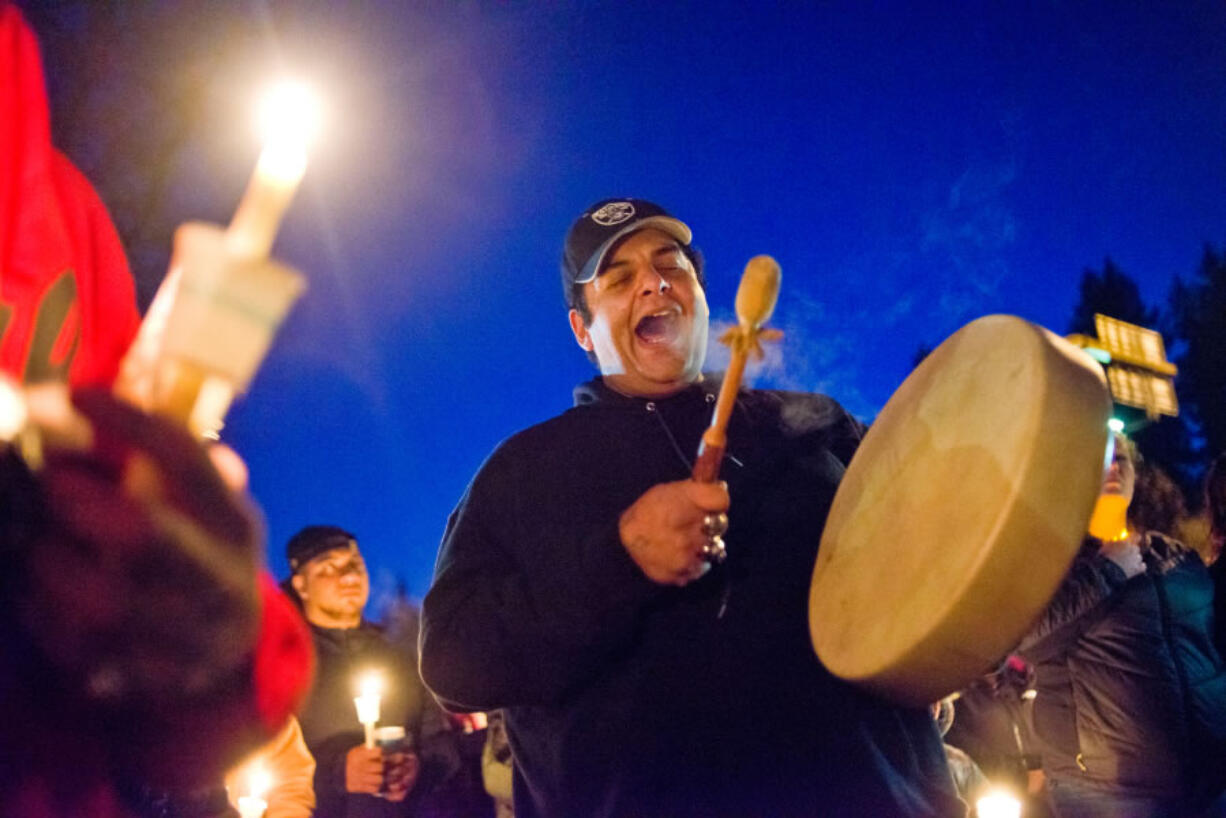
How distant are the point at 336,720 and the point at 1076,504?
4.08 meters

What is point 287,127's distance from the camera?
2.80 feet

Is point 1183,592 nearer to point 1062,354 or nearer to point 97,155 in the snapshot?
point 1062,354

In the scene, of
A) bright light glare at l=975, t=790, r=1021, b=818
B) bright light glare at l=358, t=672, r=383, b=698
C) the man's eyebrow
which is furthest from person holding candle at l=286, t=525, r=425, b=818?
bright light glare at l=975, t=790, r=1021, b=818

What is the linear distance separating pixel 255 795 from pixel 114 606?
2.94m

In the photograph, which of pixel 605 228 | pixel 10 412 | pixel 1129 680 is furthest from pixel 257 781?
pixel 1129 680

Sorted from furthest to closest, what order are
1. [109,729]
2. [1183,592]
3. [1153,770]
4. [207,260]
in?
[1183,592] < [1153,770] < [109,729] < [207,260]

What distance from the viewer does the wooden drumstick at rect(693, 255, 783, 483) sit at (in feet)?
4.88

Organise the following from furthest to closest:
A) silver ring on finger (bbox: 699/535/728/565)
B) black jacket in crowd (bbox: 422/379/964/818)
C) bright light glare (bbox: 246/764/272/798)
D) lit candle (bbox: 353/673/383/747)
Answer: lit candle (bbox: 353/673/383/747)
bright light glare (bbox: 246/764/272/798)
black jacket in crowd (bbox: 422/379/964/818)
silver ring on finger (bbox: 699/535/728/565)

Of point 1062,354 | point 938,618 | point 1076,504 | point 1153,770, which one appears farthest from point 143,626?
point 1153,770

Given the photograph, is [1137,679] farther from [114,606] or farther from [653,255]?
[114,606]

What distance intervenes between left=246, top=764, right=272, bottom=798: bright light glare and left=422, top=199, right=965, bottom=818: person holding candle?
6.17 ft

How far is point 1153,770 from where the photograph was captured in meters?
3.58

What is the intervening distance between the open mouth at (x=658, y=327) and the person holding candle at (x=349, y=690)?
249 cm

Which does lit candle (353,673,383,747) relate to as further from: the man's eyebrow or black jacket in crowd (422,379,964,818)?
the man's eyebrow
